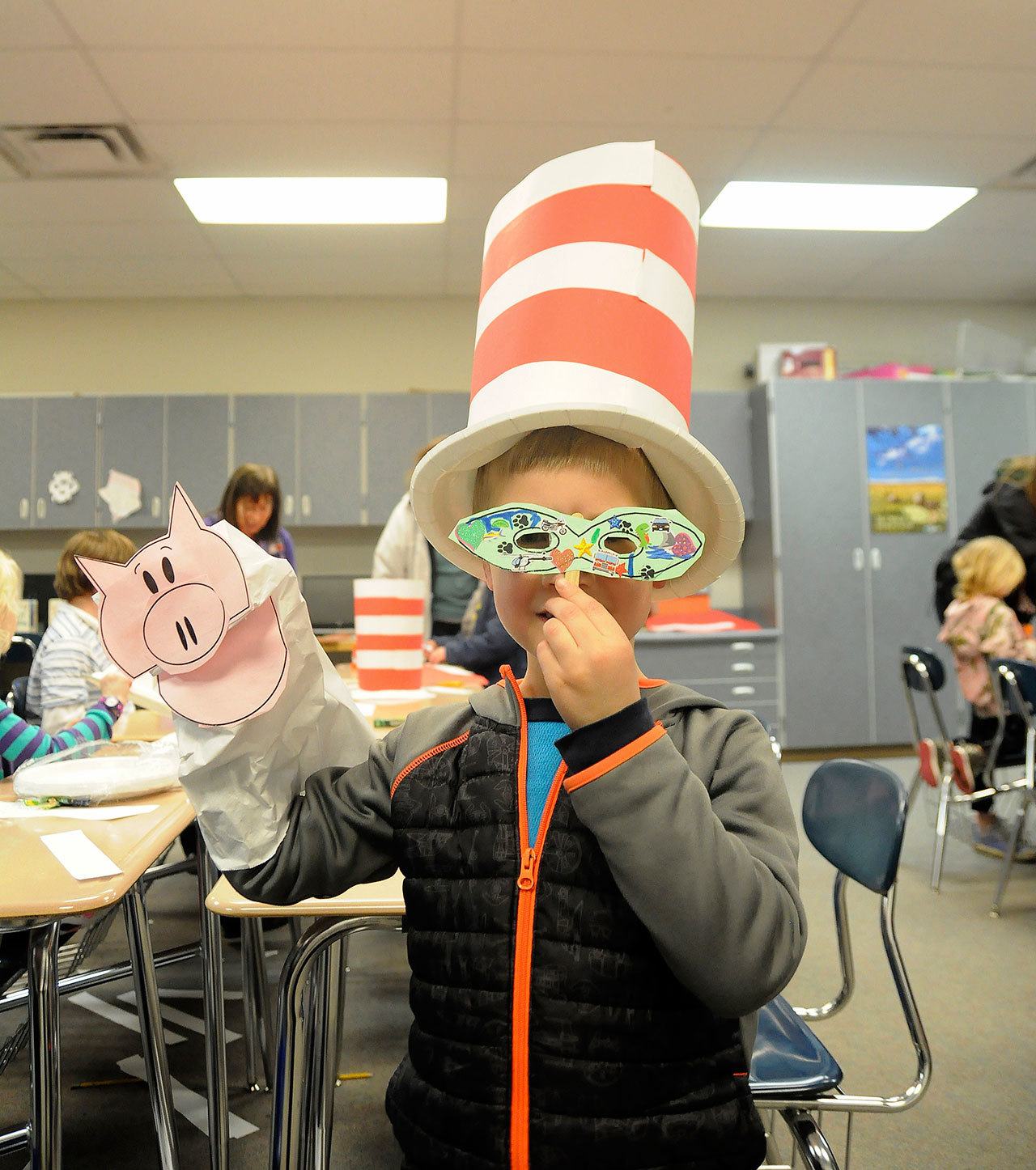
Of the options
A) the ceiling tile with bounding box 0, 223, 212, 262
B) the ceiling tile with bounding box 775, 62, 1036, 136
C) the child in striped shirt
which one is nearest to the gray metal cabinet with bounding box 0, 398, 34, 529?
the ceiling tile with bounding box 0, 223, 212, 262

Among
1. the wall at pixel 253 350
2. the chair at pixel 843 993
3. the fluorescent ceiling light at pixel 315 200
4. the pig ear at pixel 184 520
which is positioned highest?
the fluorescent ceiling light at pixel 315 200

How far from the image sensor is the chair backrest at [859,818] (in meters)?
1.28

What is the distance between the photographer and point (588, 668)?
0.62m

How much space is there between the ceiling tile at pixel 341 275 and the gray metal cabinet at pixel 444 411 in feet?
2.23

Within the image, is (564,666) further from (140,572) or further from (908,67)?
(908,67)

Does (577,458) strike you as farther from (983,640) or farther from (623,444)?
(983,640)

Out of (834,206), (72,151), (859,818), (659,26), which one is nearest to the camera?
(859,818)

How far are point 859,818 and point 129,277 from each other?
5237 mm

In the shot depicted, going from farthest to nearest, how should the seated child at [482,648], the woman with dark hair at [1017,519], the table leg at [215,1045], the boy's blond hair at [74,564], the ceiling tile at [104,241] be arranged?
the ceiling tile at [104,241] < the woman with dark hair at [1017,519] < the seated child at [482,648] < the boy's blond hair at [74,564] < the table leg at [215,1045]

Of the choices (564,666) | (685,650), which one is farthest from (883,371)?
(564,666)

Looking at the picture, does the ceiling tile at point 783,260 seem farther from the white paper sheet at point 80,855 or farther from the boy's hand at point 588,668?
the boy's hand at point 588,668

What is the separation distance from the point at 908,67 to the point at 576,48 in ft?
3.82

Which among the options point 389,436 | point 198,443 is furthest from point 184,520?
point 198,443

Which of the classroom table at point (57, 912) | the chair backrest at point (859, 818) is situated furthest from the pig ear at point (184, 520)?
the chair backrest at point (859, 818)
